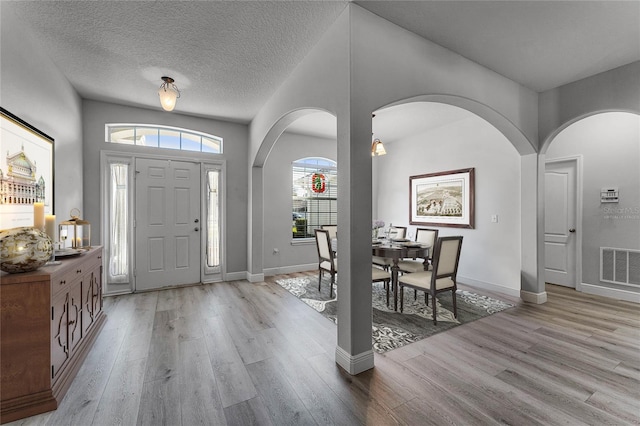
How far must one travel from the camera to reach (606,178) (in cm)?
399

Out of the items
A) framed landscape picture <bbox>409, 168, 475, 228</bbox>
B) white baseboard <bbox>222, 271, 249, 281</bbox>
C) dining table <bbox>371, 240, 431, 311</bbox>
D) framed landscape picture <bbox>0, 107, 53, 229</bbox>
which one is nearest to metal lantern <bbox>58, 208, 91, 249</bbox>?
framed landscape picture <bbox>0, 107, 53, 229</bbox>

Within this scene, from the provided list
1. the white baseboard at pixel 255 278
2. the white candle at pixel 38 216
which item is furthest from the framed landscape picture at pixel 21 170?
the white baseboard at pixel 255 278

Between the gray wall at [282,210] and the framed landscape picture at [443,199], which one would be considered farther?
the gray wall at [282,210]

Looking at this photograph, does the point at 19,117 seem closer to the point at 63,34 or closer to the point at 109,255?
the point at 63,34

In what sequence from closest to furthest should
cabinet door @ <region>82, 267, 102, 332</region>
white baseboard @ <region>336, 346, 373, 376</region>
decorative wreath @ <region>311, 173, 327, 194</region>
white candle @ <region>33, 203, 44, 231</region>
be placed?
white baseboard @ <region>336, 346, 373, 376</region> < white candle @ <region>33, 203, 44, 231</region> < cabinet door @ <region>82, 267, 102, 332</region> < decorative wreath @ <region>311, 173, 327, 194</region>

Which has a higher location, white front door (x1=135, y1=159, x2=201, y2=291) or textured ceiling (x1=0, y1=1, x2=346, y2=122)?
textured ceiling (x1=0, y1=1, x2=346, y2=122)

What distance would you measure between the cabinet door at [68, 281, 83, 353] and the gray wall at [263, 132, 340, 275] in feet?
10.3

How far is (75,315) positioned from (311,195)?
14.3ft

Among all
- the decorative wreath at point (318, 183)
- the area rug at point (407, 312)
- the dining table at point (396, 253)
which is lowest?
the area rug at point (407, 312)

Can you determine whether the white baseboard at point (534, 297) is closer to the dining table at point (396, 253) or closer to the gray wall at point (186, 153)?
the dining table at point (396, 253)

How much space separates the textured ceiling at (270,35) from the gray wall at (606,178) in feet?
4.44

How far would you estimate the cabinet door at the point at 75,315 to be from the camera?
209cm

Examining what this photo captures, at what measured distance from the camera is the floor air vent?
3734mm

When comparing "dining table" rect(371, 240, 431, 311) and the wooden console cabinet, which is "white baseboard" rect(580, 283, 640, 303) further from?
the wooden console cabinet
